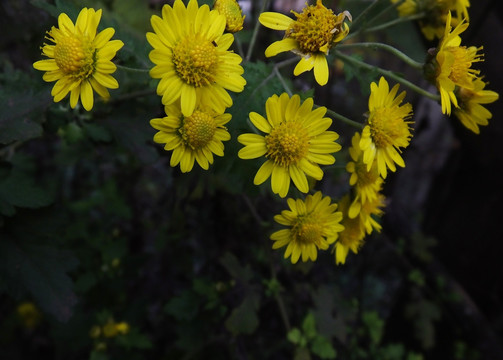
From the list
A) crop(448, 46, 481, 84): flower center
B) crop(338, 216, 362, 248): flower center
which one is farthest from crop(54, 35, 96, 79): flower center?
crop(448, 46, 481, 84): flower center

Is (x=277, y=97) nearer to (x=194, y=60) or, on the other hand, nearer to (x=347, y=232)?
(x=194, y=60)

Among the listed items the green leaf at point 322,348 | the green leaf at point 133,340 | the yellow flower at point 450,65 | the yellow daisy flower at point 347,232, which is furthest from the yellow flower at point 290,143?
the green leaf at point 133,340

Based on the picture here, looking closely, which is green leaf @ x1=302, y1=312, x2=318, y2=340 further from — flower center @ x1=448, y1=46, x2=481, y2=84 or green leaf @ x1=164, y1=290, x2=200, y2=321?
flower center @ x1=448, y1=46, x2=481, y2=84

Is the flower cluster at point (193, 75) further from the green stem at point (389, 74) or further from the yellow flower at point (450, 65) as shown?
the yellow flower at point (450, 65)

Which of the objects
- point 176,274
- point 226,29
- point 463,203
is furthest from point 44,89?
point 463,203

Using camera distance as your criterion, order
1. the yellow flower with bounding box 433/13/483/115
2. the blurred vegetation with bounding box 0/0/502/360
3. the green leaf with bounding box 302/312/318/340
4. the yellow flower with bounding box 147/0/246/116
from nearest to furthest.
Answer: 1. the yellow flower with bounding box 147/0/246/116
2. the yellow flower with bounding box 433/13/483/115
3. the blurred vegetation with bounding box 0/0/502/360
4. the green leaf with bounding box 302/312/318/340

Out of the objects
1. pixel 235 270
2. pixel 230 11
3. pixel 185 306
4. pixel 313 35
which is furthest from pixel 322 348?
pixel 230 11
